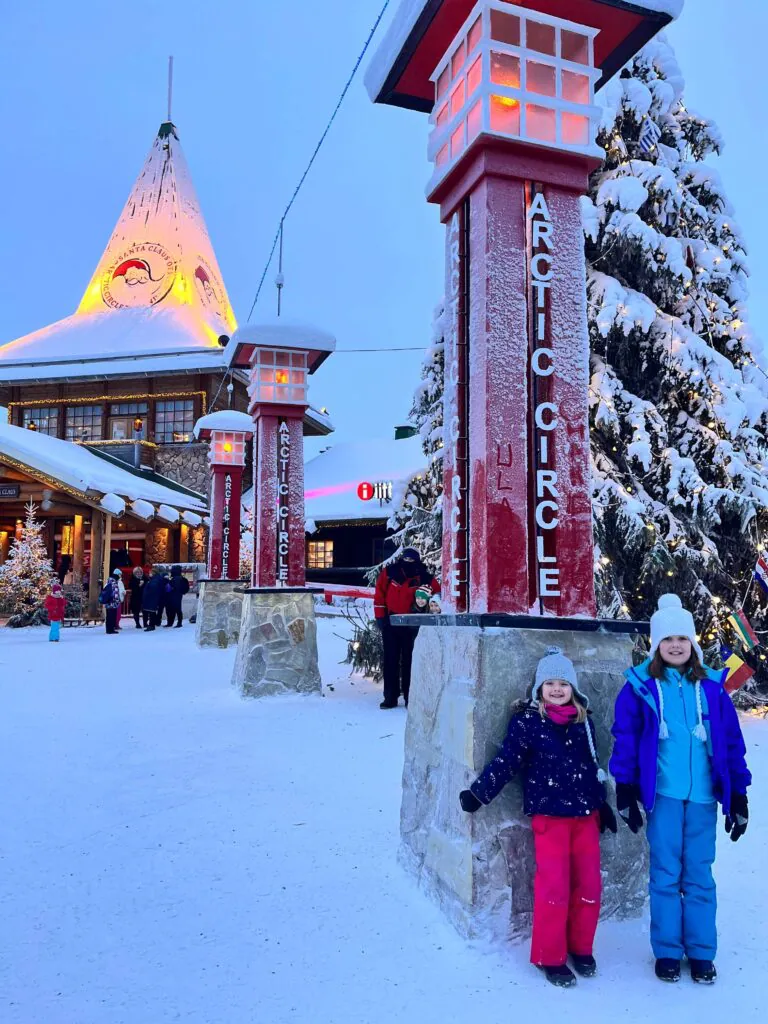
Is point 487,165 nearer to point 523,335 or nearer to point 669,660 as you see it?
point 523,335

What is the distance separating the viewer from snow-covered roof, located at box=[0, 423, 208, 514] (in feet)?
Result: 64.0

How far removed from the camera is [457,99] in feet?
12.8

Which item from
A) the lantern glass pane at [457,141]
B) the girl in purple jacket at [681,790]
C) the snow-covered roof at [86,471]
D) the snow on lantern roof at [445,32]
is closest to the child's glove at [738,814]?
the girl in purple jacket at [681,790]

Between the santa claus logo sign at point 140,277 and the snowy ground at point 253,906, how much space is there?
28.6m

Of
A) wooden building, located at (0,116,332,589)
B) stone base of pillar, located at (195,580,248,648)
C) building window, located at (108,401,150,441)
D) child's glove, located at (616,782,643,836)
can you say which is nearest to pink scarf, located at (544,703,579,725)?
child's glove, located at (616,782,643,836)

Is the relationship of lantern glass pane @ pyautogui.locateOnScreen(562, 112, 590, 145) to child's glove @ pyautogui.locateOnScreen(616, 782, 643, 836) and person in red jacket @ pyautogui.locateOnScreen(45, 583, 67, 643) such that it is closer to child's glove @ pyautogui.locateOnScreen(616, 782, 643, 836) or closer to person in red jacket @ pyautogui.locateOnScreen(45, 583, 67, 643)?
child's glove @ pyautogui.locateOnScreen(616, 782, 643, 836)

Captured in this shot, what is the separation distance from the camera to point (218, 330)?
31547 millimetres

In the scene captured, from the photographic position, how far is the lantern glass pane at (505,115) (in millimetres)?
3566

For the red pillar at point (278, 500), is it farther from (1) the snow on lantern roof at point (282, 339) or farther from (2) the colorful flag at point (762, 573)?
(2) the colorful flag at point (762, 573)

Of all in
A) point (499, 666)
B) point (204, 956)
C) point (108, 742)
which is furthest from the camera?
point (108, 742)

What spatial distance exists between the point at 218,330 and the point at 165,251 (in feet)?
14.0

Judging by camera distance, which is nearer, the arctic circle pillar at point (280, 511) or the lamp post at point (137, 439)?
the arctic circle pillar at point (280, 511)

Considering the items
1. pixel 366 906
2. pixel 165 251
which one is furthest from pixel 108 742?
pixel 165 251

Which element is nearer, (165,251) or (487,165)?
(487,165)
